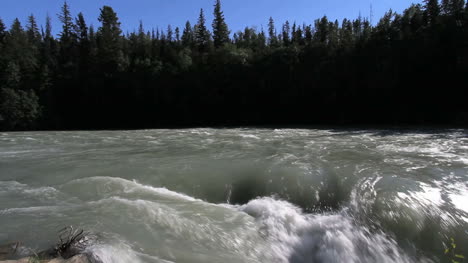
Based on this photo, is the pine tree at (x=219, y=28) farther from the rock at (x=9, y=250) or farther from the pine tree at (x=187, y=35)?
the rock at (x=9, y=250)

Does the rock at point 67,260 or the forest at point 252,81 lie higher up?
the forest at point 252,81

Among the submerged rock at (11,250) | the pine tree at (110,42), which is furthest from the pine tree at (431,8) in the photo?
the submerged rock at (11,250)

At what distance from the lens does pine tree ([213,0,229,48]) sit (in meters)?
57.6

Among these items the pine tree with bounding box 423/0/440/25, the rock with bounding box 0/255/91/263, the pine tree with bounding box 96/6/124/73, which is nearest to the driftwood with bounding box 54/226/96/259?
the rock with bounding box 0/255/91/263

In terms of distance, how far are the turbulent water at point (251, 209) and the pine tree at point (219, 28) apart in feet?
172

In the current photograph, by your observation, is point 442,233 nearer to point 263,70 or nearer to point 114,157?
point 114,157

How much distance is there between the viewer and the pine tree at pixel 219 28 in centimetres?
5762

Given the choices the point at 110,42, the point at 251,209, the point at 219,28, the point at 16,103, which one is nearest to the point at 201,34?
the point at 219,28

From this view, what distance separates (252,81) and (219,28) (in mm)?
25278

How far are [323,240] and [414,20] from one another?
4077 centimetres

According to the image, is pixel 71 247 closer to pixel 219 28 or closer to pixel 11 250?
pixel 11 250

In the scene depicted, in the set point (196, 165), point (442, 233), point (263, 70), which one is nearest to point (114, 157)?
point (196, 165)

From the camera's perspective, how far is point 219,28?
57844mm

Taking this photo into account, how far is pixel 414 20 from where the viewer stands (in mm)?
34781
